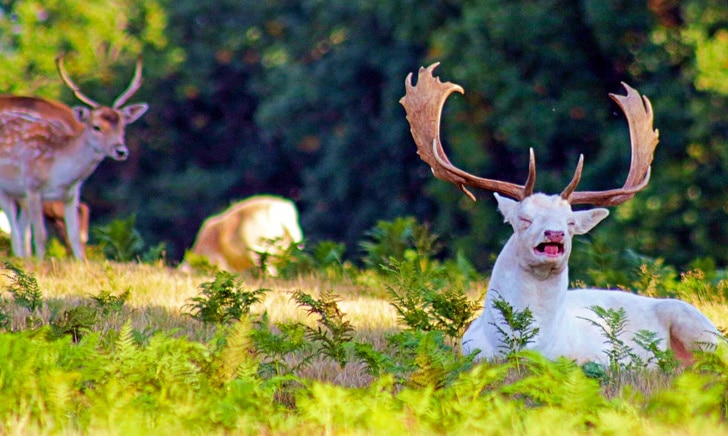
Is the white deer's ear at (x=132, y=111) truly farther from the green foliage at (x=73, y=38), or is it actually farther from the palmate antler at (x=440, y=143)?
the green foliage at (x=73, y=38)

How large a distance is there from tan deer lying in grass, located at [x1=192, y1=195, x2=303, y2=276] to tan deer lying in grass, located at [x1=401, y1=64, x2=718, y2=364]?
957 centimetres

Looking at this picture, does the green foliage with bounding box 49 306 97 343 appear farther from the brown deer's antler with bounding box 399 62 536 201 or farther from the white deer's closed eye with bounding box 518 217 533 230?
the white deer's closed eye with bounding box 518 217 533 230

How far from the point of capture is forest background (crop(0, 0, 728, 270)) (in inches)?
978

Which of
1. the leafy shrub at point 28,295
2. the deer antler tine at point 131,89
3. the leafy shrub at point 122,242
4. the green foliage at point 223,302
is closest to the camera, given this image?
the leafy shrub at point 28,295

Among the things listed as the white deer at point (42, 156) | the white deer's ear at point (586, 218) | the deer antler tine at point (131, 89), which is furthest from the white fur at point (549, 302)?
the deer antler tine at point (131, 89)

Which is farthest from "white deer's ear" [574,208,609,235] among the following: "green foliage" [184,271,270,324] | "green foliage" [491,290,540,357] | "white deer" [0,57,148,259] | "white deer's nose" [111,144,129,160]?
"white deer's nose" [111,144,129,160]

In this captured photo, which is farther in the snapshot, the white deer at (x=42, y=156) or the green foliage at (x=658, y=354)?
the white deer at (x=42, y=156)

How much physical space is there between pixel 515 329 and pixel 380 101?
25.9 m

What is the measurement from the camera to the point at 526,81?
27531mm

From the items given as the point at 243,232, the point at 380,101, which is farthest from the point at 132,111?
the point at 380,101

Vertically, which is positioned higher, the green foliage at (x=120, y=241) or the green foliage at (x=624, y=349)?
the green foliage at (x=624, y=349)

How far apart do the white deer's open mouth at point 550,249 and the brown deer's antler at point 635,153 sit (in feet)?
2.19

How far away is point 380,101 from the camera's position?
111 ft

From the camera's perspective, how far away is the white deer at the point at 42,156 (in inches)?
586
